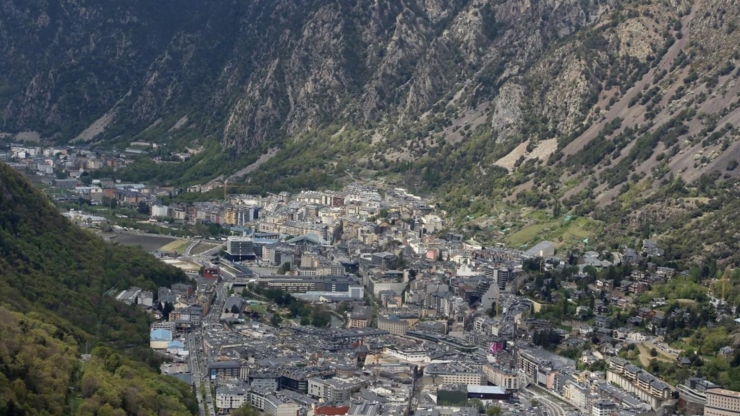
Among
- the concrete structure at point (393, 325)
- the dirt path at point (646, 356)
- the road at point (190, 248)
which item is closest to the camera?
the dirt path at point (646, 356)

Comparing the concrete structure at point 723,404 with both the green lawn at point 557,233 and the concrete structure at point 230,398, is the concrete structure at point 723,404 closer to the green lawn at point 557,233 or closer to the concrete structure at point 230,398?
the concrete structure at point 230,398

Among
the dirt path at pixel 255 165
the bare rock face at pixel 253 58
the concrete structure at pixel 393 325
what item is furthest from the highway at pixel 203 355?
the bare rock face at pixel 253 58

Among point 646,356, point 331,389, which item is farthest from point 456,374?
point 646,356

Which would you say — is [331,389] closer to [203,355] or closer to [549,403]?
[549,403]

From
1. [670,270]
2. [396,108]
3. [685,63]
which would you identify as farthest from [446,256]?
[396,108]

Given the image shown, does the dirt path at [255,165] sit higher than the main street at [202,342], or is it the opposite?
the dirt path at [255,165]

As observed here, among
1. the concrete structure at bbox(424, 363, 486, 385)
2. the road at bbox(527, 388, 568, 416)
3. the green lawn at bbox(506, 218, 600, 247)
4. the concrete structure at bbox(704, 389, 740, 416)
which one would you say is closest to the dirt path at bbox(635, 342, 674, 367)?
the road at bbox(527, 388, 568, 416)

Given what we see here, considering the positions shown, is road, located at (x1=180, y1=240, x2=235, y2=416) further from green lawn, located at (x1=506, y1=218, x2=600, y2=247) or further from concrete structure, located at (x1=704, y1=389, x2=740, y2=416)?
concrete structure, located at (x1=704, y1=389, x2=740, y2=416)
